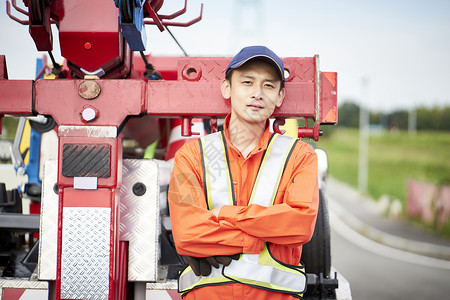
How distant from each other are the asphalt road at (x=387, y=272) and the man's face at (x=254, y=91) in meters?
6.47

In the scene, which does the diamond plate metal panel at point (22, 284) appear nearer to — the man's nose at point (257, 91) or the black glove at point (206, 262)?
the black glove at point (206, 262)

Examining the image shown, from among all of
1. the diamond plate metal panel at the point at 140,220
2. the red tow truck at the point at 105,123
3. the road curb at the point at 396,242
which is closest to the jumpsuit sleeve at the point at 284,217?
the red tow truck at the point at 105,123

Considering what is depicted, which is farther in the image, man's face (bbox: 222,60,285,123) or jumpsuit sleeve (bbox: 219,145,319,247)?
man's face (bbox: 222,60,285,123)

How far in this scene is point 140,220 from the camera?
2768 millimetres

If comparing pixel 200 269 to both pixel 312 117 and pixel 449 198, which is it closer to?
pixel 312 117

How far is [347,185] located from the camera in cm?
4072

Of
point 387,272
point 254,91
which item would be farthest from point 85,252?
point 387,272

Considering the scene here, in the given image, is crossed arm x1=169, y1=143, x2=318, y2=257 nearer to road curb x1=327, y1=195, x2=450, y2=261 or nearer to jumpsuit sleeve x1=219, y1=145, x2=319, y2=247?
jumpsuit sleeve x1=219, y1=145, x2=319, y2=247

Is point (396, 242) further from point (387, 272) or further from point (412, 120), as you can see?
point (412, 120)

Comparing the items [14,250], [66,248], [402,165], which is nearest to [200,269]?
[66,248]

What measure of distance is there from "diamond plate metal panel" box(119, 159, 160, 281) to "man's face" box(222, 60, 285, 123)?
67 centimetres

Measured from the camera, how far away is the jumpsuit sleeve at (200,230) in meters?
2.18

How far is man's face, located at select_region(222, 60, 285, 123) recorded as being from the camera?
7.85ft

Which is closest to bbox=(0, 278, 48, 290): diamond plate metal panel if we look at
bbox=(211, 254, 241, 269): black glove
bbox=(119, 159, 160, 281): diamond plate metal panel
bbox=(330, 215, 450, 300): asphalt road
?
bbox=(119, 159, 160, 281): diamond plate metal panel
